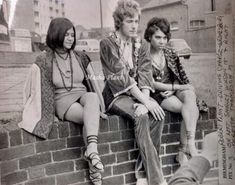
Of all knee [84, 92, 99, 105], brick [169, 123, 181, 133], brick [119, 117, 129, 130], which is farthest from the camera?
brick [169, 123, 181, 133]

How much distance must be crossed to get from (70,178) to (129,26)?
25.2 inches

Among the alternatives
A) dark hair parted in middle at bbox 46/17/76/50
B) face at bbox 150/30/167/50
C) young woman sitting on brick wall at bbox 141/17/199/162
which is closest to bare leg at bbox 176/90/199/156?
young woman sitting on brick wall at bbox 141/17/199/162

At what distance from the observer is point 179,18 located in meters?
1.61

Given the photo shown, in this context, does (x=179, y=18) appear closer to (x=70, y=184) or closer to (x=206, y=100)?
(x=206, y=100)

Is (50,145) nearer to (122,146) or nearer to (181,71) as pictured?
(122,146)

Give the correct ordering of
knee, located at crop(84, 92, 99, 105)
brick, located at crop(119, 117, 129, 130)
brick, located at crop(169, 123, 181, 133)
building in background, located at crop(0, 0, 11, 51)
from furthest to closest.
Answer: brick, located at crop(169, 123, 181, 133) < brick, located at crop(119, 117, 129, 130) < knee, located at crop(84, 92, 99, 105) < building in background, located at crop(0, 0, 11, 51)

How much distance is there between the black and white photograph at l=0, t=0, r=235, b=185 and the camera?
54.7 inches

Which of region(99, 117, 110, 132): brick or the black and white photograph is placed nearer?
the black and white photograph

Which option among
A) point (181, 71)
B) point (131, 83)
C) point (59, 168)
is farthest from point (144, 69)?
point (59, 168)

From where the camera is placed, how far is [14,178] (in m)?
1.39

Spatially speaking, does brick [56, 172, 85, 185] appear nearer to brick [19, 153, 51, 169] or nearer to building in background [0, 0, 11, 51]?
brick [19, 153, 51, 169]

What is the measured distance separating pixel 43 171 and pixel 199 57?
807 millimetres

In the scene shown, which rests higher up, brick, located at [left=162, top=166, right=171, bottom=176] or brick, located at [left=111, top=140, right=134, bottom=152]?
brick, located at [left=111, top=140, right=134, bottom=152]

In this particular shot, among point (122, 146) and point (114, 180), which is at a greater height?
point (122, 146)
